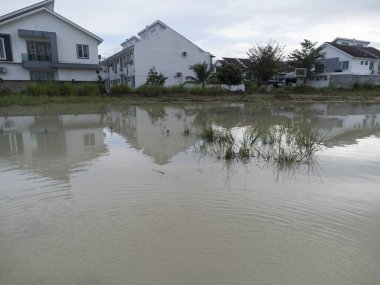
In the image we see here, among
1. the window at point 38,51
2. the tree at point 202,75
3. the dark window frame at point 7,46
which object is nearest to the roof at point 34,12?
the dark window frame at point 7,46

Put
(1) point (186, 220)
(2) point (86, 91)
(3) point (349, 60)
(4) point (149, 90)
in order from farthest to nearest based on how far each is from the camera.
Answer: (3) point (349, 60)
(4) point (149, 90)
(2) point (86, 91)
(1) point (186, 220)

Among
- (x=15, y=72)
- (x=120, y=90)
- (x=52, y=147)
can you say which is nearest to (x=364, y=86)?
(x=120, y=90)

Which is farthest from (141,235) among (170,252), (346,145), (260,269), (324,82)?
(324,82)

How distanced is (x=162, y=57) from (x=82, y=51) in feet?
26.6

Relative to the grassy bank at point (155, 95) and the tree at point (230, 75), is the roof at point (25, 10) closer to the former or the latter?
the grassy bank at point (155, 95)

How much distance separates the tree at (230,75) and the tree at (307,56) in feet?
41.4

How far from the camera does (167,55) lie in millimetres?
33688

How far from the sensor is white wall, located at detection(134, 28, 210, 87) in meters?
32.7

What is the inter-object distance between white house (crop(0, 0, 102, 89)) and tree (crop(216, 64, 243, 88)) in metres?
11.8

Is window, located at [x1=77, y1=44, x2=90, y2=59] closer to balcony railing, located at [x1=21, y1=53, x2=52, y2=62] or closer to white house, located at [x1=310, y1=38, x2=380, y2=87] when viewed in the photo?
balcony railing, located at [x1=21, y1=53, x2=52, y2=62]

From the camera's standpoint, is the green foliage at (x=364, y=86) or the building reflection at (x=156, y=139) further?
the green foliage at (x=364, y=86)

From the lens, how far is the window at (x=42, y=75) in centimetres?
2793

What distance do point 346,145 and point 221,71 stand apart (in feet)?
81.8

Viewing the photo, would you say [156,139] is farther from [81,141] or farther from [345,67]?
[345,67]
